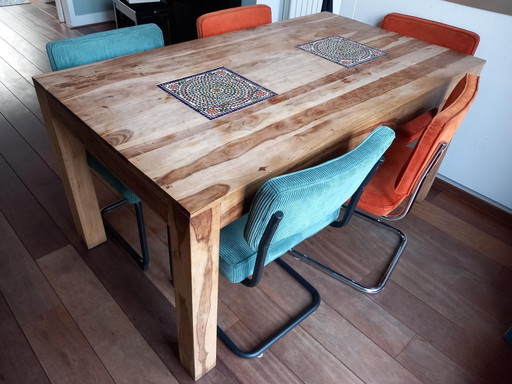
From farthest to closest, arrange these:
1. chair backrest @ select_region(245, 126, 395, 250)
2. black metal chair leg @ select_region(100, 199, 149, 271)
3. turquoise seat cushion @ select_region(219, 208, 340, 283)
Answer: black metal chair leg @ select_region(100, 199, 149, 271) → turquoise seat cushion @ select_region(219, 208, 340, 283) → chair backrest @ select_region(245, 126, 395, 250)

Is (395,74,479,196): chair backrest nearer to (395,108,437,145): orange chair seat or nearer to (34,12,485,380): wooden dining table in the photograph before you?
(34,12,485,380): wooden dining table

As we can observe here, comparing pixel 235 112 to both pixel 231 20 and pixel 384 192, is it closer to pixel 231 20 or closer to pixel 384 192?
pixel 384 192

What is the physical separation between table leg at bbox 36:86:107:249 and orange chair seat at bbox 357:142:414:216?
1018mm

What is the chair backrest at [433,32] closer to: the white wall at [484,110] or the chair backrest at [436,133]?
the white wall at [484,110]

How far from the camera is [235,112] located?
1.18m

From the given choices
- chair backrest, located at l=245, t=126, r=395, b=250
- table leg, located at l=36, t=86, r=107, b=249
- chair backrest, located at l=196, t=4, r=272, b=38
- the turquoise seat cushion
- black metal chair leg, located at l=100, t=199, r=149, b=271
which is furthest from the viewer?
chair backrest, located at l=196, t=4, r=272, b=38

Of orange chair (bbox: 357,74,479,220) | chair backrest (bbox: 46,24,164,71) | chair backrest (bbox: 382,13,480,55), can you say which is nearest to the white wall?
chair backrest (bbox: 382,13,480,55)

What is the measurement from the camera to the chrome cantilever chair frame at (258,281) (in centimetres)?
93

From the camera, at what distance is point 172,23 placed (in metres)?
3.37

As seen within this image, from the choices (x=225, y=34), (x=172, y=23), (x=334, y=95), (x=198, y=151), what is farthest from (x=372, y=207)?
(x=172, y=23)

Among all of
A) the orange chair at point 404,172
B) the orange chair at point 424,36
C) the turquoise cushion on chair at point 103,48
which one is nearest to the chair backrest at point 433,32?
the orange chair at point 424,36

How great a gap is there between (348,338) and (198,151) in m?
0.92

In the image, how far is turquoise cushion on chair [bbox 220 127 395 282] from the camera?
2.78 feet

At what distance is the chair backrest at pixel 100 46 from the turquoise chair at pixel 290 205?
0.83 meters
